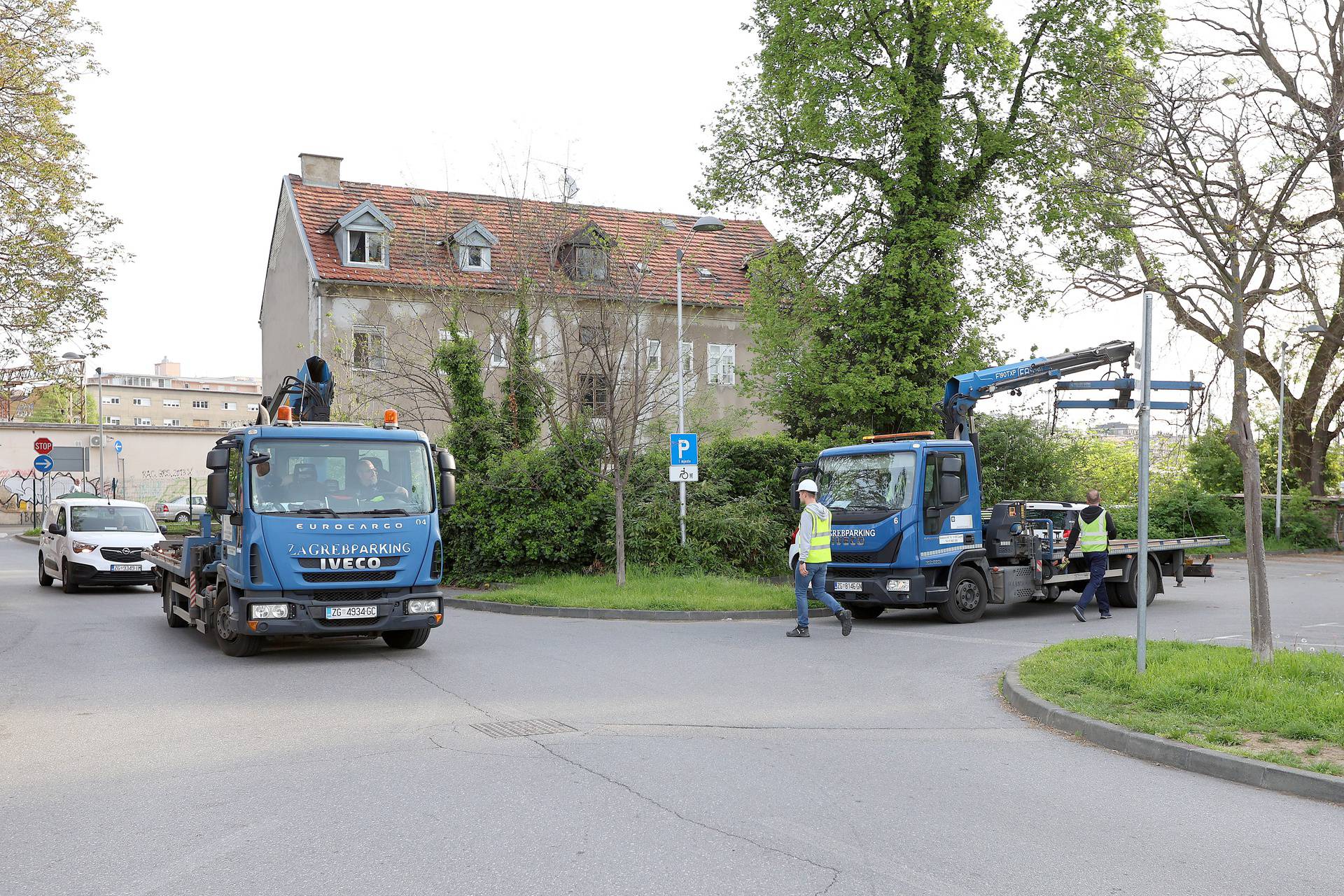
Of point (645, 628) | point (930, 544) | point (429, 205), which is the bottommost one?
point (645, 628)

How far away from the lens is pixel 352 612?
11.5 meters

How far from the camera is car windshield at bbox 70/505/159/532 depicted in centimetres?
2166

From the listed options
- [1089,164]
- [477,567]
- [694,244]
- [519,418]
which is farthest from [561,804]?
[694,244]

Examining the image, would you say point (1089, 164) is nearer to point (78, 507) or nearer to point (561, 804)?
point (561, 804)

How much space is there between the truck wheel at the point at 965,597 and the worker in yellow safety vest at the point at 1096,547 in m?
1.43

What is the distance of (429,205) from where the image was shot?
26.6 meters

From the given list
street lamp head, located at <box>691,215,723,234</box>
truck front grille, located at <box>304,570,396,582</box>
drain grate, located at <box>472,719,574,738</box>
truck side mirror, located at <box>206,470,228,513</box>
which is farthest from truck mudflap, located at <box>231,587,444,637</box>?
street lamp head, located at <box>691,215,723,234</box>

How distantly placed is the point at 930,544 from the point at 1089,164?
21.2 ft

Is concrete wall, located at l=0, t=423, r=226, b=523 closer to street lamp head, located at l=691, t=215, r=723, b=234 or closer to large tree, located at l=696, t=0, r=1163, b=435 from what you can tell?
large tree, located at l=696, t=0, r=1163, b=435

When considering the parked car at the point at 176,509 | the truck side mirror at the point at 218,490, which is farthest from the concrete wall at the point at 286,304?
the truck side mirror at the point at 218,490

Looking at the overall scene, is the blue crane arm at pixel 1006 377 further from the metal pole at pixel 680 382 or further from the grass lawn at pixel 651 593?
the metal pole at pixel 680 382

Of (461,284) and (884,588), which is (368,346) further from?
(884,588)

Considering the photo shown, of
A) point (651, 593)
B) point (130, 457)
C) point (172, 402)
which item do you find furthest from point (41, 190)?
point (172, 402)

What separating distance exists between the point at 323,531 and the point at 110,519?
1301cm
